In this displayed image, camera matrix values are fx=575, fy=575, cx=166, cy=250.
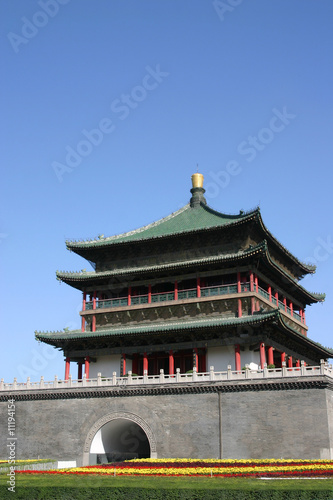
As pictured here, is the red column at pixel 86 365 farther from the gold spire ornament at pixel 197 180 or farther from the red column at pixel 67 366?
the gold spire ornament at pixel 197 180

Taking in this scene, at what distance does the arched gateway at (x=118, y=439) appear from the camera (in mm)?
35156

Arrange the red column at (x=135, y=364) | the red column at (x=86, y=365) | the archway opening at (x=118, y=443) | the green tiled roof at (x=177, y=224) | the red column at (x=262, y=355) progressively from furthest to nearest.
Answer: the green tiled roof at (x=177, y=224) < the red column at (x=135, y=364) < the red column at (x=86, y=365) < the archway opening at (x=118, y=443) < the red column at (x=262, y=355)

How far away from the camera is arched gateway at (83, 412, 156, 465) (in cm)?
3516

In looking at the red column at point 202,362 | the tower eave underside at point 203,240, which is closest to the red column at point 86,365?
the tower eave underside at point 203,240

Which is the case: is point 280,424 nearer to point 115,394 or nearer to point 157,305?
point 115,394

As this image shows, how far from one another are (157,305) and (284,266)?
12.1 metres

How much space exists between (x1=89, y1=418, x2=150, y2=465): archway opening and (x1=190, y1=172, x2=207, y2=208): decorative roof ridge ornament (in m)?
19.2

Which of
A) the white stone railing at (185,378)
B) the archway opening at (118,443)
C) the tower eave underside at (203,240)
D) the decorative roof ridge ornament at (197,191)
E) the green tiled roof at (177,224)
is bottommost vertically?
the archway opening at (118,443)

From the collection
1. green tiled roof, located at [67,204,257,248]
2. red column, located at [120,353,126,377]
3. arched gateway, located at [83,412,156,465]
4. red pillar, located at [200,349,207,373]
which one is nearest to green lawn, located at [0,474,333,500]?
arched gateway, located at [83,412,156,465]

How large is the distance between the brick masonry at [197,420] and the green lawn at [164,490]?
9468 mm

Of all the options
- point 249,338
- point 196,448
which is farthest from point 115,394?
point 249,338

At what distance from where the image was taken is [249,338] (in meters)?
36.8

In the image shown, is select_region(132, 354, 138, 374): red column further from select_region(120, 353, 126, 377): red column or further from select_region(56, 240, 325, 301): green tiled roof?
select_region(56, 240, 325, 301): green tiled roof

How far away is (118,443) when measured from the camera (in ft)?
127
